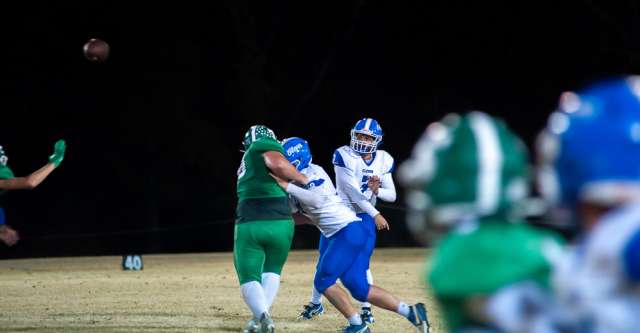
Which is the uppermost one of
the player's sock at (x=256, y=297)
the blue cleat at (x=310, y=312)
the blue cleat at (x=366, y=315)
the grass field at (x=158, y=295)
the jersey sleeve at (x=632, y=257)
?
the jersey sleeve at (x=632, y=257)

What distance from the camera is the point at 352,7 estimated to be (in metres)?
22.4

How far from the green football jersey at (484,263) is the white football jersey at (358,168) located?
626 centimetres

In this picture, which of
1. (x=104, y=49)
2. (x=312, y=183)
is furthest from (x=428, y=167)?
(x=104, y=49)

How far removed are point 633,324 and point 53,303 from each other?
8.80 meters

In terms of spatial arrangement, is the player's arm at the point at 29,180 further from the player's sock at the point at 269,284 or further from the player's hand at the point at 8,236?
the player's sock at the point at 269,284

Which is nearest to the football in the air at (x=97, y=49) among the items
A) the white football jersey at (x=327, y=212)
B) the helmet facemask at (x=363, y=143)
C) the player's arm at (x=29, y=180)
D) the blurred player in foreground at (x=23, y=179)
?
the blurred player in foreground at (x=23, y=179)

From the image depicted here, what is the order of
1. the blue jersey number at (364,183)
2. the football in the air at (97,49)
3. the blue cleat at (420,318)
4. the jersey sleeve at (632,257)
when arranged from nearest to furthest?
the jersey sleeve at (632,257)
the blue cleat at (420,318)
the blue jersey number at (364,183)
the football in the air at (97,49)

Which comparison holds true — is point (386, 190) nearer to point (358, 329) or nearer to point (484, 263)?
point (358, 329)

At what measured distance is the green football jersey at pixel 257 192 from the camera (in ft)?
23.1

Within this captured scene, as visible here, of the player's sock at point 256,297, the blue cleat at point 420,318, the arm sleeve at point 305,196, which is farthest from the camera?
the blue cleat at point 420,318

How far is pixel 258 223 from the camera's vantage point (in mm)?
7094

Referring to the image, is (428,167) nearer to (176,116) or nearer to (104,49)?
(104,49)

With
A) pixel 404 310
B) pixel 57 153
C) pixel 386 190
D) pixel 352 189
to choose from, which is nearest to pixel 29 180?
pixel 57 153

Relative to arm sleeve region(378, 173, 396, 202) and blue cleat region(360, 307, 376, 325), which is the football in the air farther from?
blue cleat region(360, 307, 376, 325)
